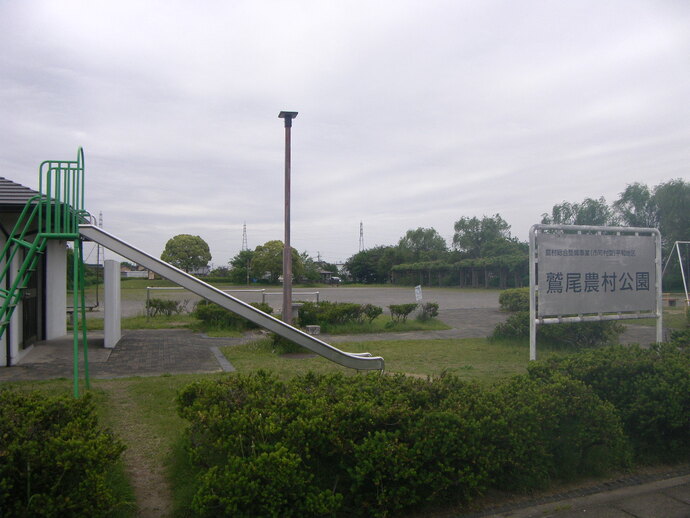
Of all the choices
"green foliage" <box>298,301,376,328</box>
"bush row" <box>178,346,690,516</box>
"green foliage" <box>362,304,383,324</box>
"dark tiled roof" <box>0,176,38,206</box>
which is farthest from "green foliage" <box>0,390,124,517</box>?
"green foliage" <box>362,304,383,324</box>

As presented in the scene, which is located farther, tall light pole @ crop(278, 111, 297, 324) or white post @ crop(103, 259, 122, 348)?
tall light pole @ crop(278, 111, 297, 324)

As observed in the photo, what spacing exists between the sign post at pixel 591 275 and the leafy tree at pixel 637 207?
3725cm

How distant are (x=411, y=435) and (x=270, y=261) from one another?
170ft

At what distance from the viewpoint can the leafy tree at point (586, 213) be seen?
44.6 meters

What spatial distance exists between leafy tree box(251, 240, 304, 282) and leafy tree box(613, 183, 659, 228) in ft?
96.6

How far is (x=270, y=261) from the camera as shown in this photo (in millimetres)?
54688

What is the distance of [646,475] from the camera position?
4.44 meters

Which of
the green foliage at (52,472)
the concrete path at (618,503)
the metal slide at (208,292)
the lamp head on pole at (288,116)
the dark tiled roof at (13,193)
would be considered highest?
the lamp head on pole at (288,116)

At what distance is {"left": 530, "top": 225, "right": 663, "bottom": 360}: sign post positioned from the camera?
7406 millimetres

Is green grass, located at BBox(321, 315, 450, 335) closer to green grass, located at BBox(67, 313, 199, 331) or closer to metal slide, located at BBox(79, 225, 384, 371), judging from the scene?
green grass, located at BBox(67, 313, 199, 331)

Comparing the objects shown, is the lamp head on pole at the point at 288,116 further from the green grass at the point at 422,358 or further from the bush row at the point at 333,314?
the bush row at the point at 333,314

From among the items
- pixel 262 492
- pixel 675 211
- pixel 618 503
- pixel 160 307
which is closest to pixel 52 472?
pixel 262 492

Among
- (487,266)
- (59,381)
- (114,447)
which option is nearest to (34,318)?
(59,381)

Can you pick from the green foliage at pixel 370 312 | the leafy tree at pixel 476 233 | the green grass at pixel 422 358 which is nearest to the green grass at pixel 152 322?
the green foliage at pixel 370 312
